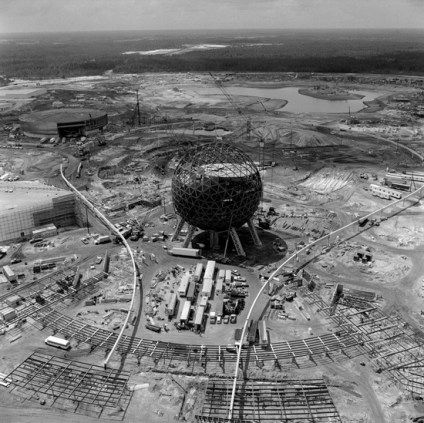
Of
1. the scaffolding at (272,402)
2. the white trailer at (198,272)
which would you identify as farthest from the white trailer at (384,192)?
the scaffolding at (272,402)

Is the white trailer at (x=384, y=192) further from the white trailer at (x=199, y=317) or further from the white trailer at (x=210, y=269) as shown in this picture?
the white trailer at (x=199, y=317)

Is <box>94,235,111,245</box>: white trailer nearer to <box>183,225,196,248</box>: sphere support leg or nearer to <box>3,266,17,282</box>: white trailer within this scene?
<box>183,225,196,248</box>: sphere support leg

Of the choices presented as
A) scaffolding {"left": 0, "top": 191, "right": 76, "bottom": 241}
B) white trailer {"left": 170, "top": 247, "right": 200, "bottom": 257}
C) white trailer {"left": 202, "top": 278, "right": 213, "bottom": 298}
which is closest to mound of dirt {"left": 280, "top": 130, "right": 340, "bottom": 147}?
white trailer {"left": 170, "top": 247, "right": 200, "bottom": 257}

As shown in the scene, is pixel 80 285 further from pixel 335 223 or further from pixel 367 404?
pixel 335 223

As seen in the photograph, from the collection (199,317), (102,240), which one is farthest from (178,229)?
(199,317)

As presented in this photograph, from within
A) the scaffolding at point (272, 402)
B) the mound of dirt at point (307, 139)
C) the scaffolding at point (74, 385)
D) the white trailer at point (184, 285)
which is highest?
the white trailer at point (184, 285)

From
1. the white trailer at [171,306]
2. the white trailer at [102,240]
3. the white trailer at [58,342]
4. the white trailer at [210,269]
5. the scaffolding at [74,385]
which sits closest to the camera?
the scaffolding at [74,385]
